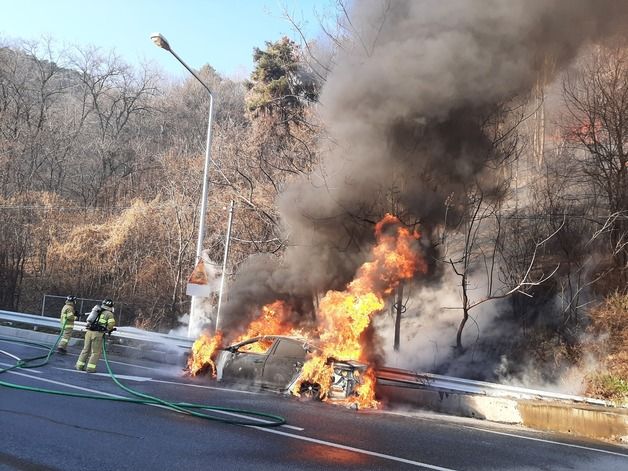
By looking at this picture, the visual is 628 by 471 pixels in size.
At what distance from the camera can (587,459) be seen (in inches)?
247

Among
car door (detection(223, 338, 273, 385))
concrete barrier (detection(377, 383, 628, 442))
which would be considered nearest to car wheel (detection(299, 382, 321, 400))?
car door (detection(223, 338, 273, 385))

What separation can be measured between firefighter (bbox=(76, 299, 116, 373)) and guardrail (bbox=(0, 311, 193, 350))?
2.79 m

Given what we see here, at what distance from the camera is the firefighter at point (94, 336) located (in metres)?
9.50

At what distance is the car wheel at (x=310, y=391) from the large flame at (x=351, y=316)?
0.08 m

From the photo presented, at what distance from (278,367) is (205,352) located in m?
1.79

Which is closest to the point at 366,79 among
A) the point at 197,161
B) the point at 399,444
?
the point at 399,444

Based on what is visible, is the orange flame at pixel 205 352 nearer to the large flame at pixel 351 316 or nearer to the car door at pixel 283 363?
the large flame at pixel 351 316

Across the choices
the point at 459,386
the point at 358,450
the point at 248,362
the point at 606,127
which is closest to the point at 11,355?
the point at 248,362

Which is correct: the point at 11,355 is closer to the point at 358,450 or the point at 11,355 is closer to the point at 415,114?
the point at 358,450

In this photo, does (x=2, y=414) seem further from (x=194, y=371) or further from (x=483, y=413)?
(x=483, y=413)

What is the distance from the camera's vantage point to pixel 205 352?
32.7ft

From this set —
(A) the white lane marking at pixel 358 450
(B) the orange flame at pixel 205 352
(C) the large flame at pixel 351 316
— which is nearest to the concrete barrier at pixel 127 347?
(B) the orange flame at pixel 205 352

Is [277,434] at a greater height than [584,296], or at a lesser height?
lesser

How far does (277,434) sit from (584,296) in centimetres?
996
